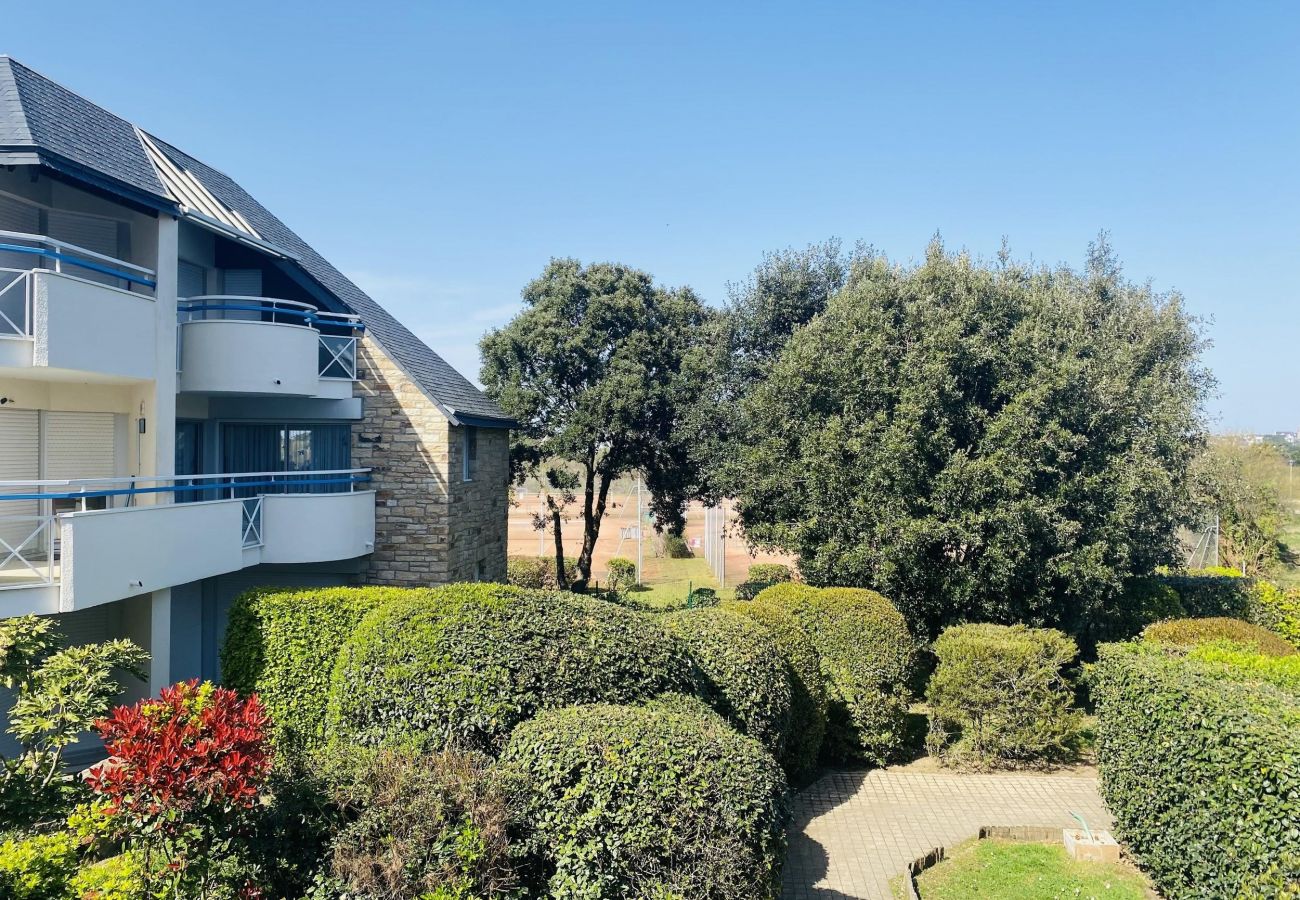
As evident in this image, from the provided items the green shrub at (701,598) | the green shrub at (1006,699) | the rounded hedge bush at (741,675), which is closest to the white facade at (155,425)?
the rounded hedge bush at (741,675)

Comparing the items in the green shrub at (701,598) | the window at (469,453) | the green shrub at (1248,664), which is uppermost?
the window at (469,453)

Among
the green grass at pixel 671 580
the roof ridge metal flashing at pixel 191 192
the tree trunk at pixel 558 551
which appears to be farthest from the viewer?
the green grass at pixel 671 580

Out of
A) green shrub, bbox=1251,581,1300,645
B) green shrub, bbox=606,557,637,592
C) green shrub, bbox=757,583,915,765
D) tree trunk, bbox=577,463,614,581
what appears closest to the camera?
green shrub, bbox=757,583,915,765

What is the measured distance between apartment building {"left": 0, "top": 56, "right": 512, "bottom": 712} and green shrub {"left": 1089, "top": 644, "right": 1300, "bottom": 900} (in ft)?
37.9

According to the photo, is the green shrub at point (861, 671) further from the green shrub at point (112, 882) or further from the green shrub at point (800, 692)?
the green shrub at point (112, 882)

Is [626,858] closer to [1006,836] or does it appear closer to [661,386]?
[1006,836]

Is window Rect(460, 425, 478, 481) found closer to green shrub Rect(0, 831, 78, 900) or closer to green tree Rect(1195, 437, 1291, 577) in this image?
green shrub Rect(0, 831, 78, 900)

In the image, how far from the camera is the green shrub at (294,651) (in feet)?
31.0

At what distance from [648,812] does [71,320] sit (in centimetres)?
944

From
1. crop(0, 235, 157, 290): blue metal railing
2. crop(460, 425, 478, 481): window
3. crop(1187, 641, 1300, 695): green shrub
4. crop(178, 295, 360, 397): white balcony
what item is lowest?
crop(1187, 641, 1300, 695): green shrub

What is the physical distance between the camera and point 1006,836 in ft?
31.1

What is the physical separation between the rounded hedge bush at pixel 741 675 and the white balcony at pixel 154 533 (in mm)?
7013

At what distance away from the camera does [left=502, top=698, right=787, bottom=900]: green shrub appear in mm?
5832

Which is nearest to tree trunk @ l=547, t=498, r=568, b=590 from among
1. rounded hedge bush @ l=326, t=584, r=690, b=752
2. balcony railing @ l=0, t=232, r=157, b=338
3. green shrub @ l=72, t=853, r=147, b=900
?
balcony railing @ l=0, t=232, r=157, b=338
